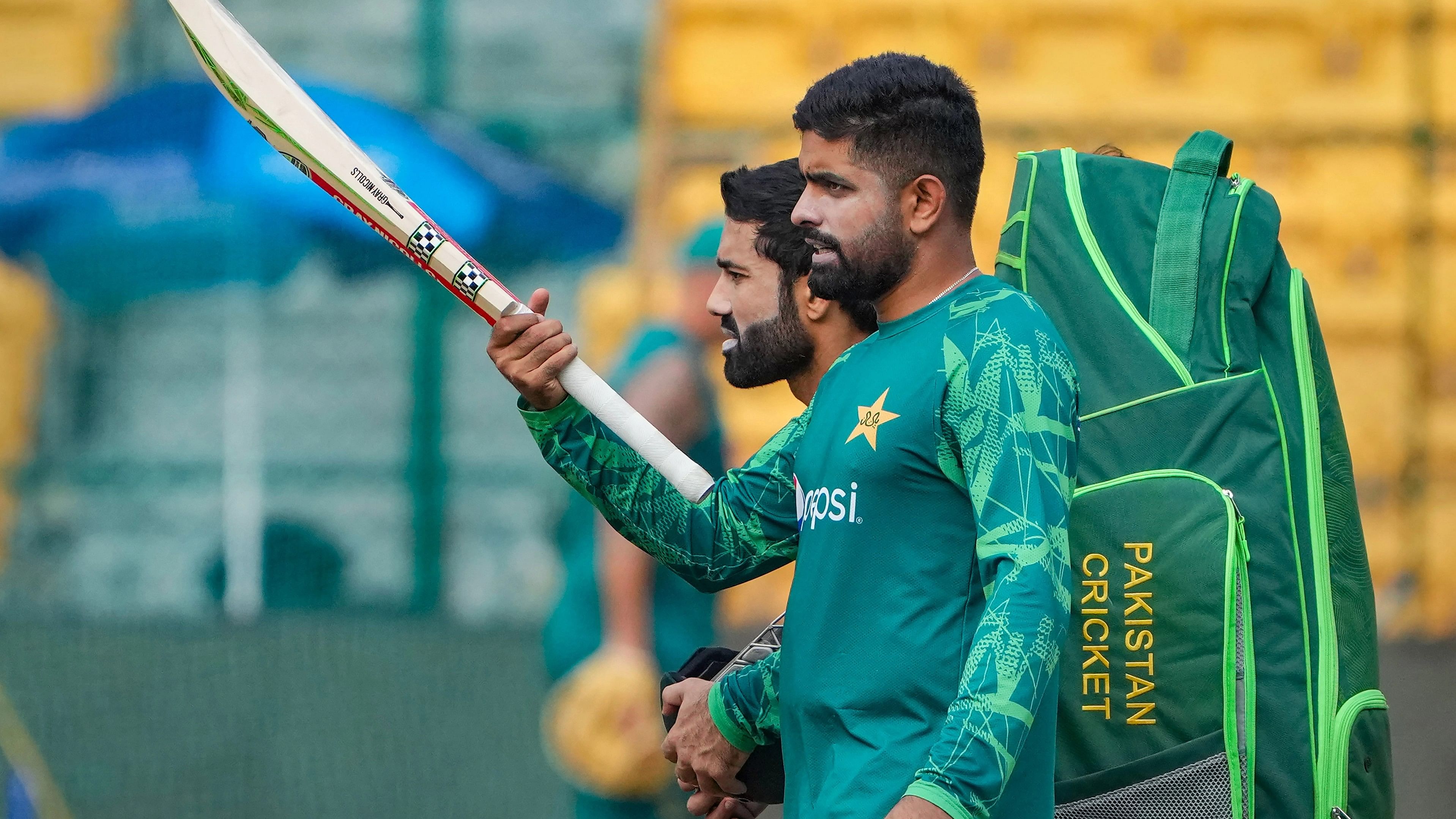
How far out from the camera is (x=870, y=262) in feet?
5.35

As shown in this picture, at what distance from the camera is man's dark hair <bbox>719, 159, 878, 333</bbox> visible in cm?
198

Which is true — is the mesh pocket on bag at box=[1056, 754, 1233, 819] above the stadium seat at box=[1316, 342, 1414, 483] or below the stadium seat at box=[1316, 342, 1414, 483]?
below

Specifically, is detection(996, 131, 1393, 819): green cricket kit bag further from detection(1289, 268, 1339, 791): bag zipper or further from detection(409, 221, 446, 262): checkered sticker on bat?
detection(409, 221, 446, 262): checkered sticker on bat

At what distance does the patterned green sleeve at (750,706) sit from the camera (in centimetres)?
180

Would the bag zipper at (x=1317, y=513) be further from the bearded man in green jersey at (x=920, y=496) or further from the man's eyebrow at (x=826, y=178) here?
the man's eyebrow at (x=826, y=178)

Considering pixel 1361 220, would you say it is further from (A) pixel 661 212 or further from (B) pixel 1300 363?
(B) pixel 1300 363

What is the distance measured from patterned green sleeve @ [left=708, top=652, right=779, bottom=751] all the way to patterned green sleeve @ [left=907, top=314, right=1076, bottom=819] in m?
0.37

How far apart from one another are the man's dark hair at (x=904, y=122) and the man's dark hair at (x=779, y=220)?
1.00ft

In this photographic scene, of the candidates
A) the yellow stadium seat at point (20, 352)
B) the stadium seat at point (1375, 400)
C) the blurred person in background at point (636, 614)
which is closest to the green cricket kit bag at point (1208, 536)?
the blurred person in background at point (636, 614)

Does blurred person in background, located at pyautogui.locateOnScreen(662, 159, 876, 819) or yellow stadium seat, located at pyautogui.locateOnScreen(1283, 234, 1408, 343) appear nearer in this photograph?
blurred person in background, located at pyautogui.locateOnScreen(662, 159, 876, 819)

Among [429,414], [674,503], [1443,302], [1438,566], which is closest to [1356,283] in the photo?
[1443,302]

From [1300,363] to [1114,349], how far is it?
0.21 meters

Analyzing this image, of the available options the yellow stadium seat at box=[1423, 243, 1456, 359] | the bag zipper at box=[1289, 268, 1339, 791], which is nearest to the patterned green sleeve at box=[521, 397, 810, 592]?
the bag zipper at box=[1289, 268, 1339, 791]

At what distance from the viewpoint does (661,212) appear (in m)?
5.56
